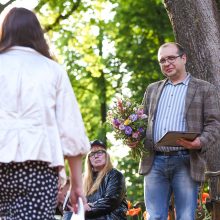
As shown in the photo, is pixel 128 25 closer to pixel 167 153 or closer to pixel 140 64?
pixel 140 64

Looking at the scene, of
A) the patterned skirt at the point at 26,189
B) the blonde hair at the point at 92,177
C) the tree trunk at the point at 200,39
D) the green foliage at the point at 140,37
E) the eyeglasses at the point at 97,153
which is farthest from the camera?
the green foliage at the point at 140,37

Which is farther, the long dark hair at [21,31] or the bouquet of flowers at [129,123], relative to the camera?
the bouquet of flowers at [129,123]

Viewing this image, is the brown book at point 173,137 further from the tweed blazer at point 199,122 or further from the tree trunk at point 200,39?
the tree trunk at point 200,39

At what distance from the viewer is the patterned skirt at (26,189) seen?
4.34 metres

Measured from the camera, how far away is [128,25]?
2161 cm

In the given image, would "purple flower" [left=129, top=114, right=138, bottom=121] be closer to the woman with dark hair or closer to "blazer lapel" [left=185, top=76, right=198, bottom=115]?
"blazer lapel" [left=185, top=76, right=198, bottom=115]

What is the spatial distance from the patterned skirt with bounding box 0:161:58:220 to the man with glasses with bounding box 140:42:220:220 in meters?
2.69

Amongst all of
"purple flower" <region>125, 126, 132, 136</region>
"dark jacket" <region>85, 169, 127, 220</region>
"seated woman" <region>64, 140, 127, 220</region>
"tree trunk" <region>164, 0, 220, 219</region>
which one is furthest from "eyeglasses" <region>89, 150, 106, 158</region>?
"purple flower" <region>125, 126, 132, 136</region>

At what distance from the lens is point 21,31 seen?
456 cm

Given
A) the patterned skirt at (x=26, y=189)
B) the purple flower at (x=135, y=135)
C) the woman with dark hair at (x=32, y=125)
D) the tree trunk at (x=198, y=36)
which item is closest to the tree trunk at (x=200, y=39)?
the tree trunk at (x=198, y=36)

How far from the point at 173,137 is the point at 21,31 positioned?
8.45 feet

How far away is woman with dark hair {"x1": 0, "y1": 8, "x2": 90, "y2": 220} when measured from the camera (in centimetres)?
434

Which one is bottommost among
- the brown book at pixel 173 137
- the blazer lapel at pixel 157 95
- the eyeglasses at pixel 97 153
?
the eyeglasses at pixel 97 153

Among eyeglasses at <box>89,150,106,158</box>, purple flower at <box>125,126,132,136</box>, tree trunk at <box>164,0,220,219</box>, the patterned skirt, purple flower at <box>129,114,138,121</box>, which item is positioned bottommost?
the patterned skirt
